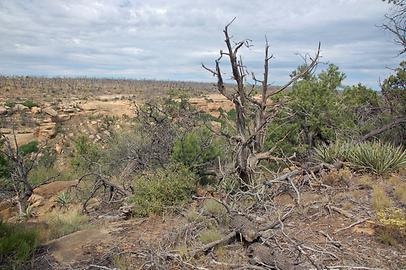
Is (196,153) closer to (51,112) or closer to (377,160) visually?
(377,160)

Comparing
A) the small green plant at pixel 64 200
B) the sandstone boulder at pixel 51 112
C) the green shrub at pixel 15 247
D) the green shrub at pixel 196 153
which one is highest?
the green shrub at pixel 196 153

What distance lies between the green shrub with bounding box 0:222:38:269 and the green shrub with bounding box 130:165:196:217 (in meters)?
2.34

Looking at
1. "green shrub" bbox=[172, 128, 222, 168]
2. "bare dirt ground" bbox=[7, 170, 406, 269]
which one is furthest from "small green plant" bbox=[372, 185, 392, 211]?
"green shrub" bbox=[172, 128, 222, 168]

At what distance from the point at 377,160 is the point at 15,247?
7459 mm

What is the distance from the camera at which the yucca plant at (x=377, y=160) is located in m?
8.62

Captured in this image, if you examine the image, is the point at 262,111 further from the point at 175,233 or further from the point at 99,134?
the point at 99,134

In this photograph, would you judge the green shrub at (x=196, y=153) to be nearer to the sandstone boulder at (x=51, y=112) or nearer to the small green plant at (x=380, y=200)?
the small green plant at (x=380, y=200)

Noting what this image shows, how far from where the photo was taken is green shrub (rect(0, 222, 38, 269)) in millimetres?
5656

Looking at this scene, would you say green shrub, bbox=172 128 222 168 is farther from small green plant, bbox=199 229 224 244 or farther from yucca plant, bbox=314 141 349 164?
small green plant, bbox=199 229 224 244

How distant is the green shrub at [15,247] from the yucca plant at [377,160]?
702cm

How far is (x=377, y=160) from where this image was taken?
8641 millimetres

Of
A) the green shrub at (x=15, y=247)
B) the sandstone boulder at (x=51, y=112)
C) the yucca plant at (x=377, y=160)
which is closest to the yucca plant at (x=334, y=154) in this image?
the yucca plant at (x=377, y=160)

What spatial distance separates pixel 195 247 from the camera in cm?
569

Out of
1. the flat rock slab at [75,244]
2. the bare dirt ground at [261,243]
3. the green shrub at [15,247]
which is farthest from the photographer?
the flat rock slab at [75,244]
